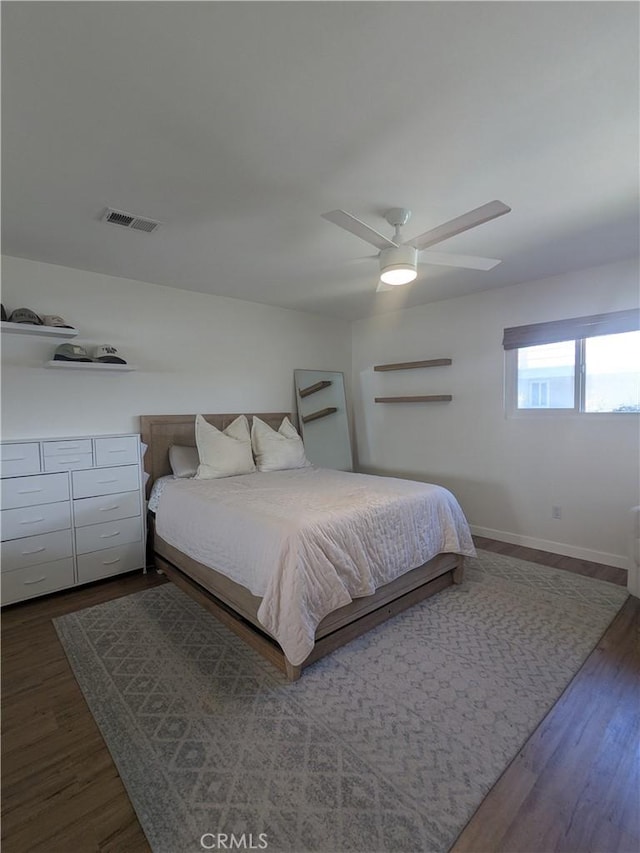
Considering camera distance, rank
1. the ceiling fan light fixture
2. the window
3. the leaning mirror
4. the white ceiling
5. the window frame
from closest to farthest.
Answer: the white ceiling, the ceiling fan light fixture, the window, the window frame, the leaning mirror

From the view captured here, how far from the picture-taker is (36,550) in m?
2.72

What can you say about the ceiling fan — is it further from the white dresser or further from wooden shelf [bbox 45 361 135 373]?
the white dresser

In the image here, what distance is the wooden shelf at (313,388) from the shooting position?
4.67 meters

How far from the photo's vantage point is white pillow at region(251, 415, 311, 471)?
12.3ft

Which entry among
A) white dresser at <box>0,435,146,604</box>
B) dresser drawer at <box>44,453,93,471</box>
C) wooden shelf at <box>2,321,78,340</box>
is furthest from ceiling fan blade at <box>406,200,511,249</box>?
dresser drawer at <box>44,453,93,471</box>

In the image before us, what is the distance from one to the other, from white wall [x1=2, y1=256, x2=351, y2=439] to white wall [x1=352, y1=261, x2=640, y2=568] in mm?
1193

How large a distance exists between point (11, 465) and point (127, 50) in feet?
8.16

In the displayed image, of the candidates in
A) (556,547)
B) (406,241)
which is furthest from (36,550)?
(556,547)

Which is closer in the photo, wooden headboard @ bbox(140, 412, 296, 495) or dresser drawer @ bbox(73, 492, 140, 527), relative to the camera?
dresser drawer @ bbox(73, 492, 140, 527)

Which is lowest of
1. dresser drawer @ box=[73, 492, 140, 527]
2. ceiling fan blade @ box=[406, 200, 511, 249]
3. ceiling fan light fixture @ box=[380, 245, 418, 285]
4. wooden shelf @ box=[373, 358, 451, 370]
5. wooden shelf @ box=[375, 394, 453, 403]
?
dresser drawer @ box=[73, 492, 140, 527]

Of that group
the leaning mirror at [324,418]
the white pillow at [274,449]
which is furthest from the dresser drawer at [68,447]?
the leaning mirror at [324,418]

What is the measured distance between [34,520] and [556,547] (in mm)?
4254

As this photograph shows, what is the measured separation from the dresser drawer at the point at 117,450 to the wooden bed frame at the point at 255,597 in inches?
10.5

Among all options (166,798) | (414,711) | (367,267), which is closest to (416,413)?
(367,267)
